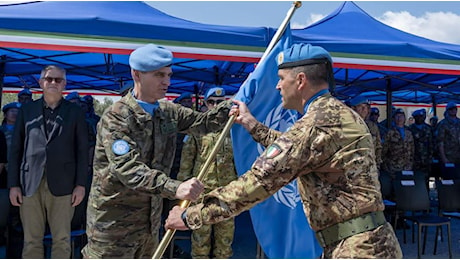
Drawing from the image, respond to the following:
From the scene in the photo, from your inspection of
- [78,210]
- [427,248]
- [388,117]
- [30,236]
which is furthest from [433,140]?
[30,236]

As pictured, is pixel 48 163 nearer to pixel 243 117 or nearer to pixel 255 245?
pixel 243 117

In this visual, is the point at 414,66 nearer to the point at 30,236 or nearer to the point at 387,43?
the point at 387,43

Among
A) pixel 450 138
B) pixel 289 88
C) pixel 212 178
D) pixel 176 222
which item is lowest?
pixel 450 138

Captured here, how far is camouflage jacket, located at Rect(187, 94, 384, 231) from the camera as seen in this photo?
65.2 inches

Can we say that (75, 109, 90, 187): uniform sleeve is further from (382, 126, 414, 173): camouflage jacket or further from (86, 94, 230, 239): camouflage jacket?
(382, 126, 414, 173): camouflage jacket

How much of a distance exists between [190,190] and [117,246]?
675mm

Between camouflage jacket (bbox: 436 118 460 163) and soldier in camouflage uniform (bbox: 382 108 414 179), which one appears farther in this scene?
camouflage jacket (bbox: 436 118 460 163)

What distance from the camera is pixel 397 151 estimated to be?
23.1 ft

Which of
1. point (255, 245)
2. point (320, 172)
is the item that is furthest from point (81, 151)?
point (255, 245)

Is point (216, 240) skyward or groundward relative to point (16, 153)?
groundward

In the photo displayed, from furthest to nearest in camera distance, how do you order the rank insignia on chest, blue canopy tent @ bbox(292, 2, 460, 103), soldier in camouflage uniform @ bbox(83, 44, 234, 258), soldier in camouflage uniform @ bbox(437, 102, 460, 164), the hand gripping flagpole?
soldier in camouflage uniform @ bbox(437, 102, 460, 164) < blue canopy tent @ bbox(292, 2, 460, 103) < the rank insignia on chest < soldier in camouflage uniform @ bbox(83, 44, 234, 258) < the hand gripping flagpole

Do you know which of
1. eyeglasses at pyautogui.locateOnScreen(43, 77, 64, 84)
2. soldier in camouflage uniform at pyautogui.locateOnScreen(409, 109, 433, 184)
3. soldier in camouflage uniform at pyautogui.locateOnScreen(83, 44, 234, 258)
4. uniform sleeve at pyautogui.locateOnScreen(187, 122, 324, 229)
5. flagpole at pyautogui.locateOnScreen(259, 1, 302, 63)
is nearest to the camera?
uniform sleeve at pyautogui.locateOnScreen(187, 122, 324, 229)

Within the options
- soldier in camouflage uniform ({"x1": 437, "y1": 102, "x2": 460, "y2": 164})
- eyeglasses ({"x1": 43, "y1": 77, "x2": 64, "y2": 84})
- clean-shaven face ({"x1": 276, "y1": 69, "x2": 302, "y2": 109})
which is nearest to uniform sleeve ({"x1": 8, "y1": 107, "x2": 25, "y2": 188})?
eyeglasses ({"x1": 43, "y1": 77, "x2": 64, "y2": 84})

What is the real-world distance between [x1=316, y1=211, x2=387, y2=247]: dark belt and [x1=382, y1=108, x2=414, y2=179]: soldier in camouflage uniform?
5.67 meters
